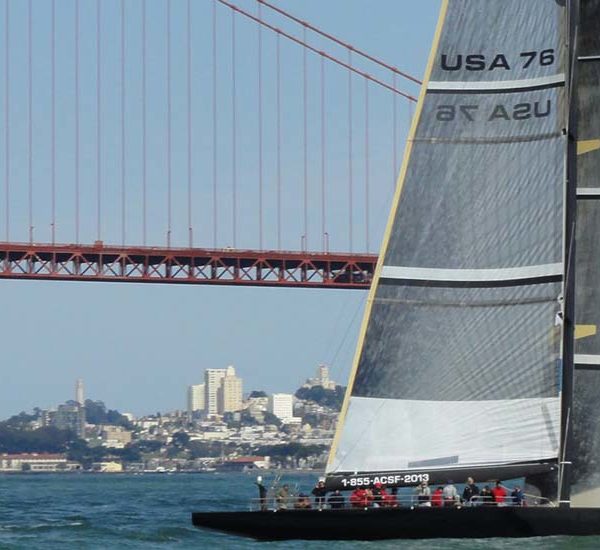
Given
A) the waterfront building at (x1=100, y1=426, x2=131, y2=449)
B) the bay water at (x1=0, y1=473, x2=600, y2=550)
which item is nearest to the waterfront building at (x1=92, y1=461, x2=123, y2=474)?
the waterfront building at (x1=100, y1=426, x2=131, y2=449)

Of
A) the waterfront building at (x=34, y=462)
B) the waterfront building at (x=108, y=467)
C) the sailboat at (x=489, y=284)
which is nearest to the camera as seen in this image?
the sailboat at (x=489, y=284)

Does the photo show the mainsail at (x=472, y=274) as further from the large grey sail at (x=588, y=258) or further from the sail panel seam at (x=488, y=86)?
the large grey sail at (x=588, y=258)

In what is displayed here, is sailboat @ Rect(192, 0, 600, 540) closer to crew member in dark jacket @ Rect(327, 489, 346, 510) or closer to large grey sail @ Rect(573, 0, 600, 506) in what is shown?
large grey sail @ Rect(573, 0, 600, 506)

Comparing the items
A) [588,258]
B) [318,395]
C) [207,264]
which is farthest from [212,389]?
[588,258]

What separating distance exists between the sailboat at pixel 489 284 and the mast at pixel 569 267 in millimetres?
14

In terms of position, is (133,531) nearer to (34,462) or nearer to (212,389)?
(34,462)

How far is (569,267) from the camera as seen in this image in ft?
51.8

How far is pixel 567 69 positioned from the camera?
51.9 ft

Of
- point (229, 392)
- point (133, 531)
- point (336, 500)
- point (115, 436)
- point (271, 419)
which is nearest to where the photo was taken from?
point (336, 500)

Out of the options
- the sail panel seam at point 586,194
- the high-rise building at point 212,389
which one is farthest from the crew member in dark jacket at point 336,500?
the high-rise building at point 212,389

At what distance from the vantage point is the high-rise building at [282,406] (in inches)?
3752

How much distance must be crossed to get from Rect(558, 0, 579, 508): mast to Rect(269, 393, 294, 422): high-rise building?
7629 cm

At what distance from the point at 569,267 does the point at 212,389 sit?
11510 centimetres

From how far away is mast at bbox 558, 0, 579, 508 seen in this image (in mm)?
15664
